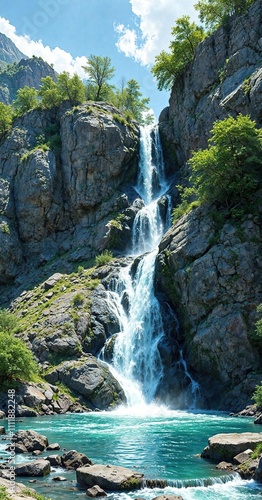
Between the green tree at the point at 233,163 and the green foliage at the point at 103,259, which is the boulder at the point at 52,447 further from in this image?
the green foliage at the point at 103,259

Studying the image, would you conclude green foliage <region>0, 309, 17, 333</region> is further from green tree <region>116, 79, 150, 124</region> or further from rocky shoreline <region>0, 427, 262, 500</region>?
green tree <region>116, 79, 150, 124</region>

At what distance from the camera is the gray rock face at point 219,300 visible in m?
37.0

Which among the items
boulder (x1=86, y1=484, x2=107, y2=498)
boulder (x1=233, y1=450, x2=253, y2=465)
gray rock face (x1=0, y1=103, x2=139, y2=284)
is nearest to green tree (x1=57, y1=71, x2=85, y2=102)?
gray rock face (x1=0, y1=103, x2=139, y2=284)

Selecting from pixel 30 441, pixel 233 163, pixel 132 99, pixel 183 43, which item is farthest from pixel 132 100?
pixel 30 441

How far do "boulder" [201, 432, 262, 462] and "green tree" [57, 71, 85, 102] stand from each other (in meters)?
65.8

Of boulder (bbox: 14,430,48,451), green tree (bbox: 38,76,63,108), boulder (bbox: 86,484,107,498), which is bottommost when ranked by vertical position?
boulder (bbox: 86,484,107,498)

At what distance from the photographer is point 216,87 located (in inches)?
2231

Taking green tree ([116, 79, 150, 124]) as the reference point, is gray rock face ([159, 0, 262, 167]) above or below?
below

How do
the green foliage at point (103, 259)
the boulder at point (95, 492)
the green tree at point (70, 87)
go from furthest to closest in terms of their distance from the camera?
the green tree at point (70, 87), the green foliage at point (103, 259), the boulder at point (95, 492)

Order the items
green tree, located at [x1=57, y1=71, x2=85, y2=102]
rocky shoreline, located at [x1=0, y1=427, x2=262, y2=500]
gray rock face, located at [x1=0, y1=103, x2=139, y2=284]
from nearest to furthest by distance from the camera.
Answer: rocky shoreline, located at [x1=0, y1=427, x2=262, y2=500] → gray rock face, located at [x1=0, y1=103, x2=139, y2=284] → green tree, located at [x1=57, y1=71, x2=85, y2=102]

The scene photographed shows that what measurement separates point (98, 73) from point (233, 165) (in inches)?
1889

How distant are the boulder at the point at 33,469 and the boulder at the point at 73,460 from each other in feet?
3.81

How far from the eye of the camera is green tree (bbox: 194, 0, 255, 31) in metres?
58.5

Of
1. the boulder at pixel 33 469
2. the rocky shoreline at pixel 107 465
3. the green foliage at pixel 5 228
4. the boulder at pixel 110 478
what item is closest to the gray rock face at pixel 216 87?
the green foliage at pixel 5 228
